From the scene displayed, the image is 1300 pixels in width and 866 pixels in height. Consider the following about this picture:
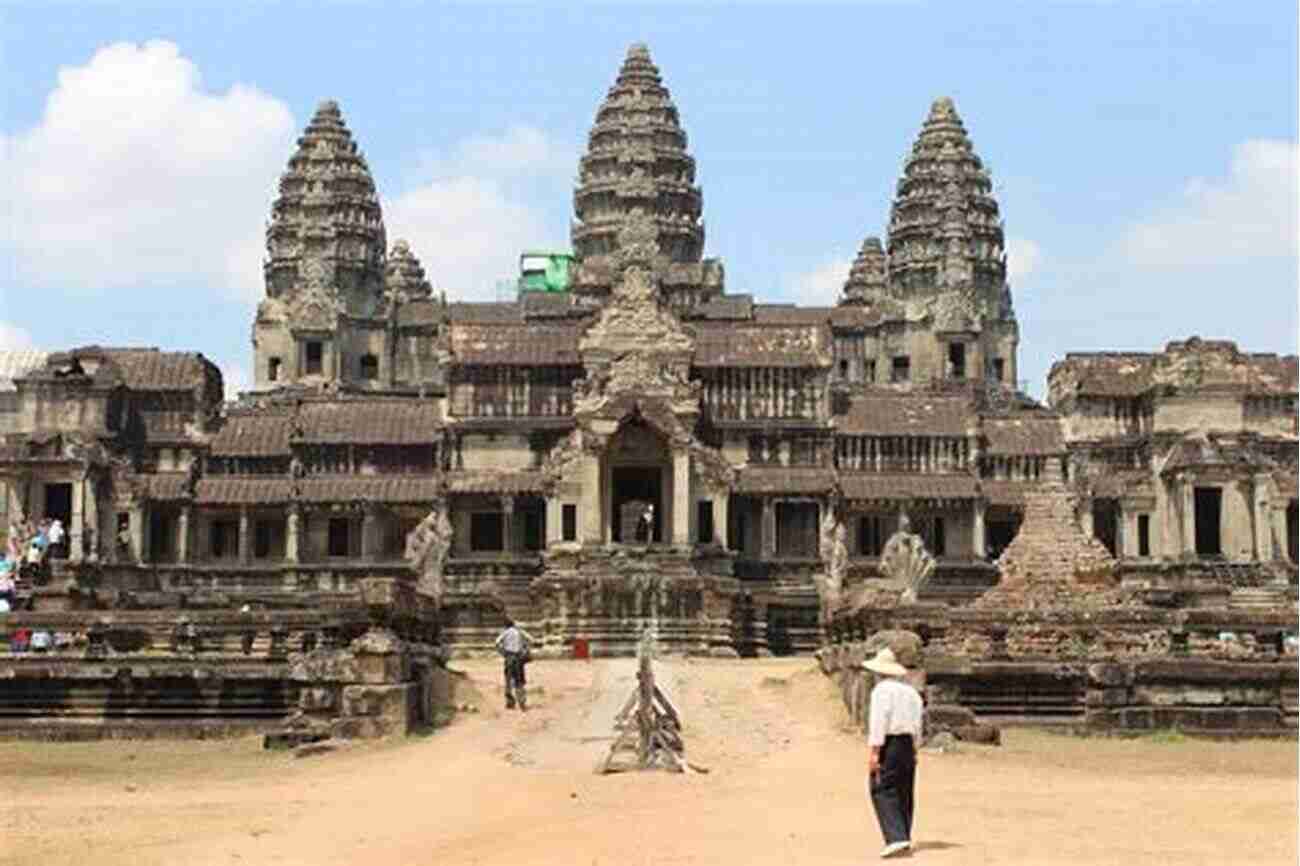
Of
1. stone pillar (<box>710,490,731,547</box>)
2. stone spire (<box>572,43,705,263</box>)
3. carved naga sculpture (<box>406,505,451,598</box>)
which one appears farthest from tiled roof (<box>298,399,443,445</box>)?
stone spire (<box>572,43,705,263</box>)

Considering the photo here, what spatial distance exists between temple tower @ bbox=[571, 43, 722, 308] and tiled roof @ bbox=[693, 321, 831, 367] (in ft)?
87.0

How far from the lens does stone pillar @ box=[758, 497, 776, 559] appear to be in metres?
63.1

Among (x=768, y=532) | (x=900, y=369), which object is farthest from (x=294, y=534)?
(x=900, y=369)

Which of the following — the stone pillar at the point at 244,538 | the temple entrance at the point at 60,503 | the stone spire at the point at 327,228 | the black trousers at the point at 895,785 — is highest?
the stone spire at the point at 327,228

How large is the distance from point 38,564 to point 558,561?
14750 millimetres

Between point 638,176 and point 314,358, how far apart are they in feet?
60.2

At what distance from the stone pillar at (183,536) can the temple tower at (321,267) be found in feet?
97.1

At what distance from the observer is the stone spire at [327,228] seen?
9894cm

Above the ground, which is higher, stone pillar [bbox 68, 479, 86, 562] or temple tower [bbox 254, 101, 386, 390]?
temple tower [bbox 254, 101, 386, 390]

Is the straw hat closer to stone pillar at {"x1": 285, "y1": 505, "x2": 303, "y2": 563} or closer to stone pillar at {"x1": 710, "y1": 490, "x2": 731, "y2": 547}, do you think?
stone pillar at {"x1": 710, "y1": 490, "x2": 731, "y2": 547}

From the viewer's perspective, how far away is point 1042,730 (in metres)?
28.9

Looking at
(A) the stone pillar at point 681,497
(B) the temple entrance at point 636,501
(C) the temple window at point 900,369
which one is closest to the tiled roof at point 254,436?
(B) the temple entrance at point 636,501

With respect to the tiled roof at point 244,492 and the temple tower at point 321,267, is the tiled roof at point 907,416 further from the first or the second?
the temple tower at point 321,267

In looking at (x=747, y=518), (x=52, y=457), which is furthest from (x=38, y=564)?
(x=747, y=518)
